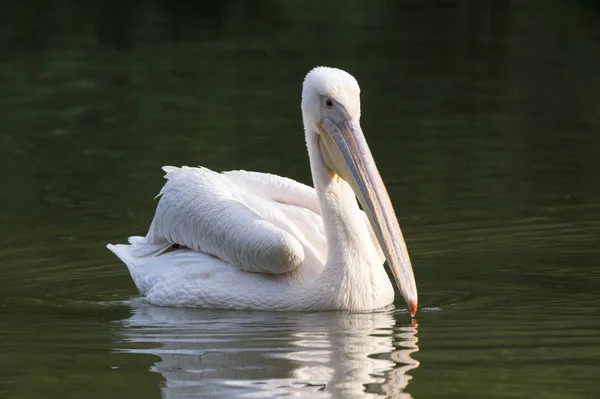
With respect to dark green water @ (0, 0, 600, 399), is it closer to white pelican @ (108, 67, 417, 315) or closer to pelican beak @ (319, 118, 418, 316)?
white pelican @ (108, 67, 417, 315)

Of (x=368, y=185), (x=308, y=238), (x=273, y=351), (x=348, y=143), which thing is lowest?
(x=273, y=351)

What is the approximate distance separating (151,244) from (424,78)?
9.67m

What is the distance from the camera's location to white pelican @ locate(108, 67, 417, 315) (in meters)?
7.01

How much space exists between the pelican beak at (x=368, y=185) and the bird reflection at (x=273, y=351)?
27 cm

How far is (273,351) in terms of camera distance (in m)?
6.26

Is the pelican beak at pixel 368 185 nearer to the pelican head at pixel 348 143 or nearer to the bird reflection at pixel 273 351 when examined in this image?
the pelican head at pixel 348 143

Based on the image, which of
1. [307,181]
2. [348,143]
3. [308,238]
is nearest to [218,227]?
[308,238]

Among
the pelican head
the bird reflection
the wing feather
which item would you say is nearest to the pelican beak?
the pelican head

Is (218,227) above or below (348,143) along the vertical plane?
below

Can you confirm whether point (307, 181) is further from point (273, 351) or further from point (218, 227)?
point (273, 351)

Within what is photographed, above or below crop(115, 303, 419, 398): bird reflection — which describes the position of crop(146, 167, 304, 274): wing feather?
above

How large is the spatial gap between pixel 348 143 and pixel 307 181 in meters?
4.02

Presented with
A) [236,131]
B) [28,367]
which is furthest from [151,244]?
[236,131]

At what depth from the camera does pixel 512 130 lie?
13.0 meters
